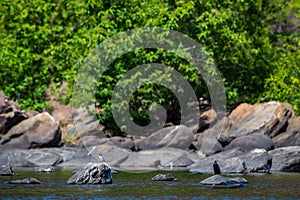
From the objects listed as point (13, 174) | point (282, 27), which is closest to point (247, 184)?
point (13, 174)

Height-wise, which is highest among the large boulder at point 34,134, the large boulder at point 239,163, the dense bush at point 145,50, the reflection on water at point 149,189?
the dense bush at point 145,50

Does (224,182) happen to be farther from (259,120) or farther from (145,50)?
(145,50)

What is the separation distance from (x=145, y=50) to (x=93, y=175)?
19.7m

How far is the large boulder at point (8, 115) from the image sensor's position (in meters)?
40.8

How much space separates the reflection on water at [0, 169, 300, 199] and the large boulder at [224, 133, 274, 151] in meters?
8.47

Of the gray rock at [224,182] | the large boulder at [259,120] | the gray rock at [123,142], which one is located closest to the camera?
the gray rock at [224,182]

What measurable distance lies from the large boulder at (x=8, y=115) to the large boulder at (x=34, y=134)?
578 mm

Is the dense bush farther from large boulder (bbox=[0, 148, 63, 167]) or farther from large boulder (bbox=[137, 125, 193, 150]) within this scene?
large boulder (bbox=[0, 148, 63, 167])

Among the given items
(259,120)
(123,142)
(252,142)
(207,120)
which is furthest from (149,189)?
(207,120)

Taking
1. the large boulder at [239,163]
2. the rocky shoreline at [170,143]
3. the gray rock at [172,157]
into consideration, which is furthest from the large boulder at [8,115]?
the large boulder at [239,163]

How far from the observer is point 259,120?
42.2 meters

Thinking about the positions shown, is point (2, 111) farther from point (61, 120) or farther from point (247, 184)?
point (247, 184)

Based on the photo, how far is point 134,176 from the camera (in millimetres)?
29953

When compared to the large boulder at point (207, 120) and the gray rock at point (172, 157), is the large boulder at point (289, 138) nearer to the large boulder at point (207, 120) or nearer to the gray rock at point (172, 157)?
the large boulder at point (207, 120)
